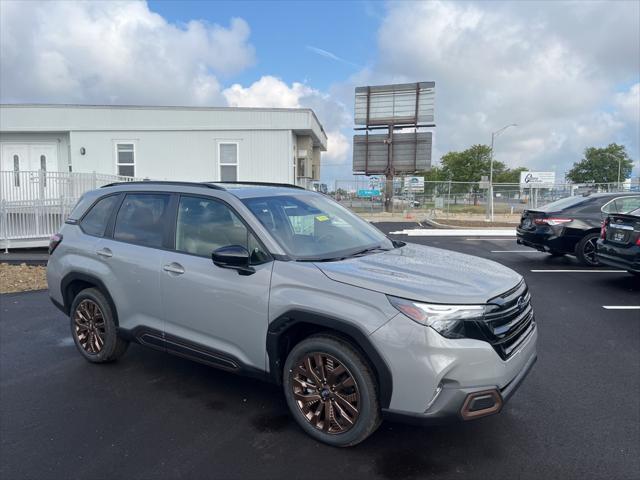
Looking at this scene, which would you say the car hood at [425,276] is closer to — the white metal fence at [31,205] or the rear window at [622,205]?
the rear window at [622,205]

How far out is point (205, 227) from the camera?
381 centimetres

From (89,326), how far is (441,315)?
351cm

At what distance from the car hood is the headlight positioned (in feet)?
0.13

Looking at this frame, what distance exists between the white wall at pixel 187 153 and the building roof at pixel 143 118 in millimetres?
250

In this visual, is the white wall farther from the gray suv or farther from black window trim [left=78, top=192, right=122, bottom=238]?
the gray suv

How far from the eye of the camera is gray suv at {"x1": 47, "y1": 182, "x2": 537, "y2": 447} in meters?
2.74

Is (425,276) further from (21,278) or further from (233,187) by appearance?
(21,278)

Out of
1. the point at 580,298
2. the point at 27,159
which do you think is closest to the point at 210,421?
the point at 580,298

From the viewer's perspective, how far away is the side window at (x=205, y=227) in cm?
363

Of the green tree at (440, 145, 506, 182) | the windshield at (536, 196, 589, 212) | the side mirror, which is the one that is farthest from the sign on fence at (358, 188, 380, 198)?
the green tree at (440, 145, 506, 182)

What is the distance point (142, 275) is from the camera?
4.01 m

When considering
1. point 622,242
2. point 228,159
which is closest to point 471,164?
point 228,159

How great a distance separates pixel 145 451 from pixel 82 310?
2044 mm

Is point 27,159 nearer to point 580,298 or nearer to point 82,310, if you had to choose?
point 82,310
